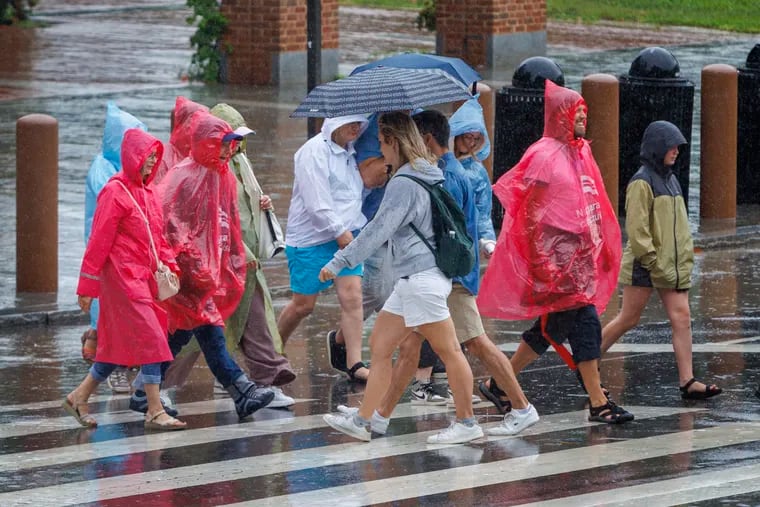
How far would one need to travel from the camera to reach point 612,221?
30.5 feet

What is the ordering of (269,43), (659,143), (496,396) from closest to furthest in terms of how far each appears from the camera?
(496,396)
(659,143)
(269,43)

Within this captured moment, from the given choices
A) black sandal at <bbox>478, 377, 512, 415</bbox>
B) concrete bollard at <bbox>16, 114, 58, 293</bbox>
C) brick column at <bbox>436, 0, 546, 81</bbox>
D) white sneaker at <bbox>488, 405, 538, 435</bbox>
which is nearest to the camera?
white sneaker at <bbox>488, 405, 538, 435</bbox>

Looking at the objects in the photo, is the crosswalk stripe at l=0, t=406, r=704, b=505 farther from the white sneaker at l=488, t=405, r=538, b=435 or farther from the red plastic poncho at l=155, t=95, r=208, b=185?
Answer: the red plastic poncho at l=155, t=95, r=208, b=185

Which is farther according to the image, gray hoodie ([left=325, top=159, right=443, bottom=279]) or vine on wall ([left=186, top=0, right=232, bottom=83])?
vine on wall ([left=186, top=0, right=232, bottom=83])

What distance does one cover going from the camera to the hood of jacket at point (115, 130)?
10164 millimetres

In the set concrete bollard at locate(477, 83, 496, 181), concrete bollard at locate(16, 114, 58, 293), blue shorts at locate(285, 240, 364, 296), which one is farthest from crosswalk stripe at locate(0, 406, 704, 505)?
concrete bollard at locate(477, 83, 496, 181)

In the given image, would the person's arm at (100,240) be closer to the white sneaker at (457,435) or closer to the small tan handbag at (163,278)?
the small tan handbag at (163,278)

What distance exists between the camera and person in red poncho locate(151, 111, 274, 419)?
30.3 feet

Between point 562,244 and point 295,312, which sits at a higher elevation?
point 562,244

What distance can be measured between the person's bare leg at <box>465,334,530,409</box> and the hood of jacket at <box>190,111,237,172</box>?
1.59 metres

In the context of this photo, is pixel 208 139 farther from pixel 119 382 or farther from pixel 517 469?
pixel 517 469

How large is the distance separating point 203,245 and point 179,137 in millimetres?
608

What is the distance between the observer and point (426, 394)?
977cm

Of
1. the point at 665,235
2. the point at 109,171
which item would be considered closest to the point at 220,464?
the point at 109,171
